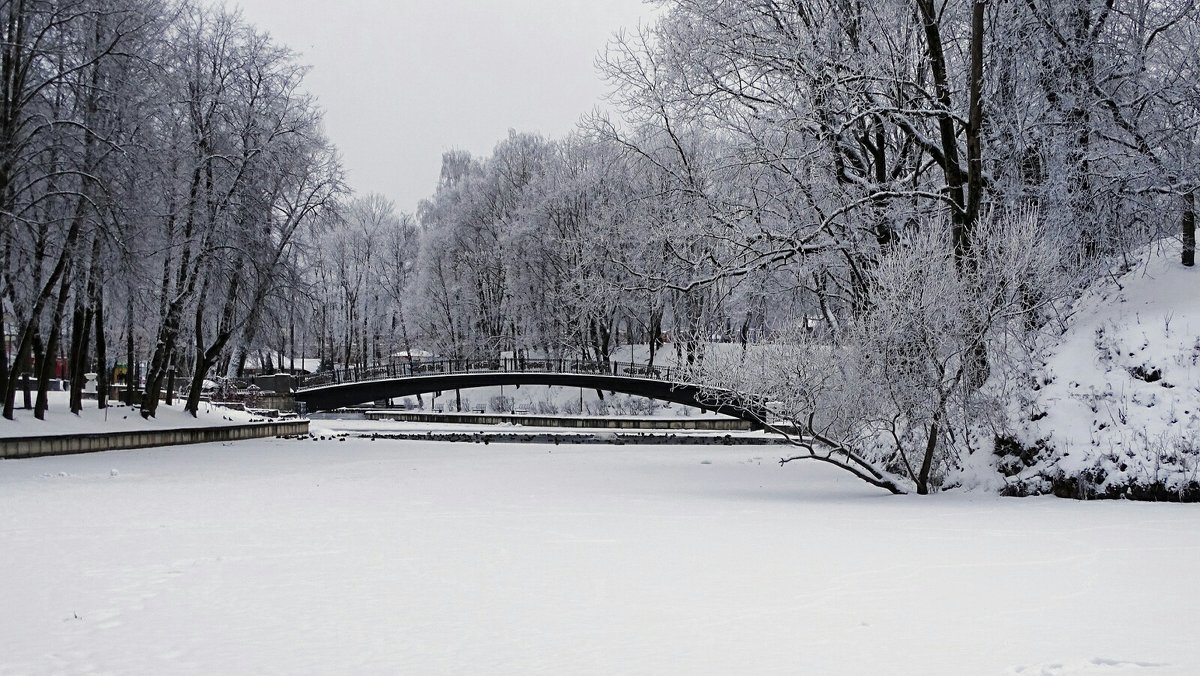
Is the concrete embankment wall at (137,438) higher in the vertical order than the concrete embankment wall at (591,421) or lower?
higher

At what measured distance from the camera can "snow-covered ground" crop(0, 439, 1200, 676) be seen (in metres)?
6.36

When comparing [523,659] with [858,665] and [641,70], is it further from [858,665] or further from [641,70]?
[641,70]

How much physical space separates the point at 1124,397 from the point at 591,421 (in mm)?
27978

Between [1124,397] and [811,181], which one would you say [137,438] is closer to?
[811,181]

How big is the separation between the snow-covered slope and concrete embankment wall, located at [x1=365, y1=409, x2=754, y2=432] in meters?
23.0

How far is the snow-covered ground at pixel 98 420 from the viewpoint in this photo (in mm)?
23531

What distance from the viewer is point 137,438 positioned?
26828mm

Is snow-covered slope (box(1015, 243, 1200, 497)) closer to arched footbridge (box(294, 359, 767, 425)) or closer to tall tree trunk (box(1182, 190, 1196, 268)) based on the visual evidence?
tall tree trunk (box(1182, 190, 1196, 268))

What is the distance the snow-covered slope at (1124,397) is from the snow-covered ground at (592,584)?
76cm

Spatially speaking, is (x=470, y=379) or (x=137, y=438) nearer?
(x=137, y=438)

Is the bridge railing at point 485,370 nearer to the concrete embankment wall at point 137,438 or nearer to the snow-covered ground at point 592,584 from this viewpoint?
the concrete embankment wall at point 137,438

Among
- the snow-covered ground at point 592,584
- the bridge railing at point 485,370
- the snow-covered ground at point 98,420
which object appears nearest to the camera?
the snow-covered ground at point 592,584

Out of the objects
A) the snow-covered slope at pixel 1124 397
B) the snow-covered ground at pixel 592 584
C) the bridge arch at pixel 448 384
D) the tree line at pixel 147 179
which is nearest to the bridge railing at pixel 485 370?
the bridge arch at pixel 448 384

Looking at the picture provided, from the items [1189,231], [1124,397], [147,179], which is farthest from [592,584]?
[147,179]
